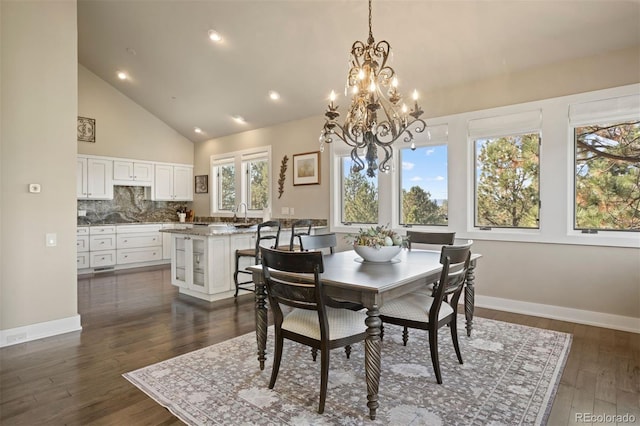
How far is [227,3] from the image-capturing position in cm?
402

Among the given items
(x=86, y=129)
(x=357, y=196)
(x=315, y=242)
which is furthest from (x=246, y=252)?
(x=86, y=129)

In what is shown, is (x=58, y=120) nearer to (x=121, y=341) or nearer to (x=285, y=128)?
(x=121, y=341)

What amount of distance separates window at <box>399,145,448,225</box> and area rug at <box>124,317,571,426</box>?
6.29 feet

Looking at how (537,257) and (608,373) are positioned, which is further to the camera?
(537,257)

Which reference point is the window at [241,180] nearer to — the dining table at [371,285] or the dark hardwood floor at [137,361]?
the dark hardwood floor at [137,361]

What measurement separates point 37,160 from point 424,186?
4.28 m

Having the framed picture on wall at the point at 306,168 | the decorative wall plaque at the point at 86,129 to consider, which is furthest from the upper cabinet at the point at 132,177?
the framed picture on wall at the point at 306,168

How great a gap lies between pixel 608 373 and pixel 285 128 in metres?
5.34

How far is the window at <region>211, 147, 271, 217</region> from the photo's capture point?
22.8 ft

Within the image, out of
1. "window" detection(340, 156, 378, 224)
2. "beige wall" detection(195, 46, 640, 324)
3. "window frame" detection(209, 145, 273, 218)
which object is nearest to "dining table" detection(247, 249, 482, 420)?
"beige wall" detection(195, 46, 640, 324)

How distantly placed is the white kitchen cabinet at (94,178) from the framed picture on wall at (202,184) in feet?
5.94

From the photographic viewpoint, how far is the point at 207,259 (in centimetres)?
452

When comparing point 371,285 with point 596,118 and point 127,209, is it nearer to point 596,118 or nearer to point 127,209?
point 596,118

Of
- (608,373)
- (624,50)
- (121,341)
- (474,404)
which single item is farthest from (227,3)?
(608,373)
